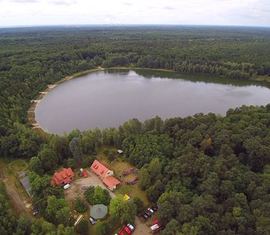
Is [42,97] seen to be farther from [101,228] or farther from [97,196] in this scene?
[101,228]

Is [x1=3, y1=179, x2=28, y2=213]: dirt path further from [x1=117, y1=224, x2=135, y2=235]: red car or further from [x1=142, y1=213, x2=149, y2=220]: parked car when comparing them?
[x1=142, y1=213, x2=149, y2=220]: parked car

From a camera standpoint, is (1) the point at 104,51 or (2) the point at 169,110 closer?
(2) the point at 169,110

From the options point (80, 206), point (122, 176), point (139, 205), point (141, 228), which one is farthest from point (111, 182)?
point (141, 228)

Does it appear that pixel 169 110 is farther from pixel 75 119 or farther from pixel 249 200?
pixel 249 200

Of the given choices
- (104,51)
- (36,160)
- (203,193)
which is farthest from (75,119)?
(104,51)

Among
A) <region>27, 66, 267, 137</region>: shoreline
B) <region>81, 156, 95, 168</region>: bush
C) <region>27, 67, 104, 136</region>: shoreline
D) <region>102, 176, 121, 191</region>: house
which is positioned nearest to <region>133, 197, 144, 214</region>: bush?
<region>102, 176, 121, 191</region>: house

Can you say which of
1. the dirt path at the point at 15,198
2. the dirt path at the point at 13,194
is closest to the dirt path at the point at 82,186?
the dirt path at the point at 13,194

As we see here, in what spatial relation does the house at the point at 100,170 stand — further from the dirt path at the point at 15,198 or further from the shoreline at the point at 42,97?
the shoreline at the point at 42,97
